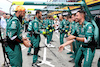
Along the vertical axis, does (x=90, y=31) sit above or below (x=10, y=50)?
above

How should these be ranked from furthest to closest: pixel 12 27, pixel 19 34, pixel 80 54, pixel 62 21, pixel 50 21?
pixel 50 21
pixel 62 21
pixel 80 54
pixel 19 34
pixel 12 27

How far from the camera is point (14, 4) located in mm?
2623

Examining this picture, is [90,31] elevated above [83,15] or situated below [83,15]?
below

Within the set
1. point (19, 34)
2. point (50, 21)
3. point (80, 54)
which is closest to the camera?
point (19, 34)

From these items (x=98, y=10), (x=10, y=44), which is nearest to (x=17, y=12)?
(x=10, y=44)

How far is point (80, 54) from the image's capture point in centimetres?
313

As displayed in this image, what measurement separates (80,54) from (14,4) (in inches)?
90.2

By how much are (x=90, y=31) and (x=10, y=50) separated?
7.08 ft

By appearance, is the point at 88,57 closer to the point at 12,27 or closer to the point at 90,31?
the point at 90,31

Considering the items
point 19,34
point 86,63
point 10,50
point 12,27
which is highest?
point 12,27

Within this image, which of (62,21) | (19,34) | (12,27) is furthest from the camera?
(62,21)

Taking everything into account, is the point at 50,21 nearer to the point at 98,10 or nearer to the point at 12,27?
the point at 98,10

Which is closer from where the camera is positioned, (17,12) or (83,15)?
(17,12)

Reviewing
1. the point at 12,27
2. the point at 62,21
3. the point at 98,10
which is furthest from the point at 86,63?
the point at 98,10
